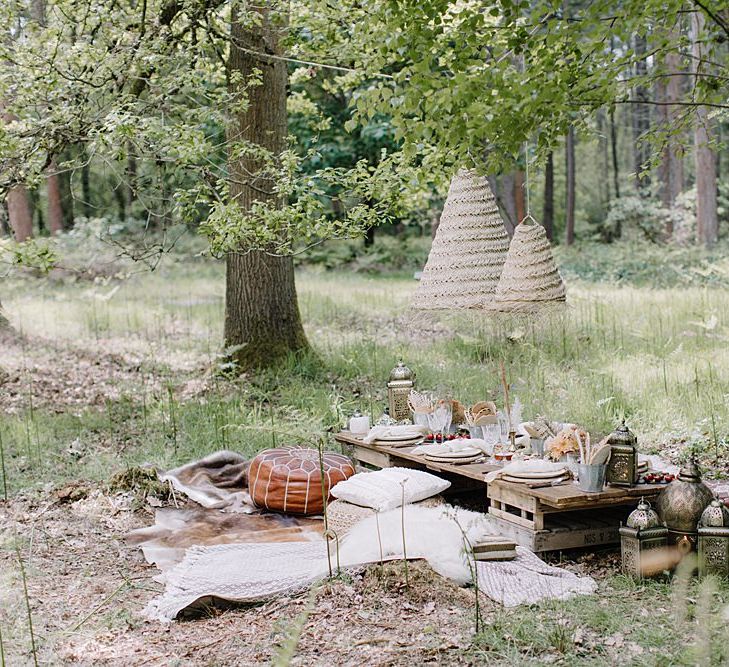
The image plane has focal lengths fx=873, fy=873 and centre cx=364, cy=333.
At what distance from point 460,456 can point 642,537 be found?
1.46m

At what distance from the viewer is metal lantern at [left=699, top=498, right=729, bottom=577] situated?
4156 millimetres

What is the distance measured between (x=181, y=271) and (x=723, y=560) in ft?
56.9

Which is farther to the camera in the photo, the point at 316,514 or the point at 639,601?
the point at 316,514

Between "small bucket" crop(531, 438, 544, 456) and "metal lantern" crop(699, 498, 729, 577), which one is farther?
"small bucket" crop(531, 438, 544, 456)

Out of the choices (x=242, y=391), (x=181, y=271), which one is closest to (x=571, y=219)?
(x=181, y=271)

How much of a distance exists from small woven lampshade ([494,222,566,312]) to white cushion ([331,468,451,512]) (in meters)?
1.30

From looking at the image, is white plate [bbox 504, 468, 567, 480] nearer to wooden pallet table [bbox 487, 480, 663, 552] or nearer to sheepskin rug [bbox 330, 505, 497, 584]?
wooden pallet table [bbox 487, 480, 663, 552]

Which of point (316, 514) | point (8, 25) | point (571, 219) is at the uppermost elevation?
point (8, 25)

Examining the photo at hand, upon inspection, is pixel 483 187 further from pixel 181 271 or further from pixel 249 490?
pixel 181 271

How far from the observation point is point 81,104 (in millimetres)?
6617

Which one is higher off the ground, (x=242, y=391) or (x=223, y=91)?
(x=223, y=91)

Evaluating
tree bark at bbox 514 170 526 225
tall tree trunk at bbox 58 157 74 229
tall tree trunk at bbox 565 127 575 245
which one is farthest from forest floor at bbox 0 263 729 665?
tall tree trunk at bbox 58 157 74 229

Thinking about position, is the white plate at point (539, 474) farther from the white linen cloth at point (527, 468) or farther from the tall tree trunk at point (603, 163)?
the tall tree trunk at point (603, 163)

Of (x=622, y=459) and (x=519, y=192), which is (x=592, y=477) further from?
(x=519, y=192)
